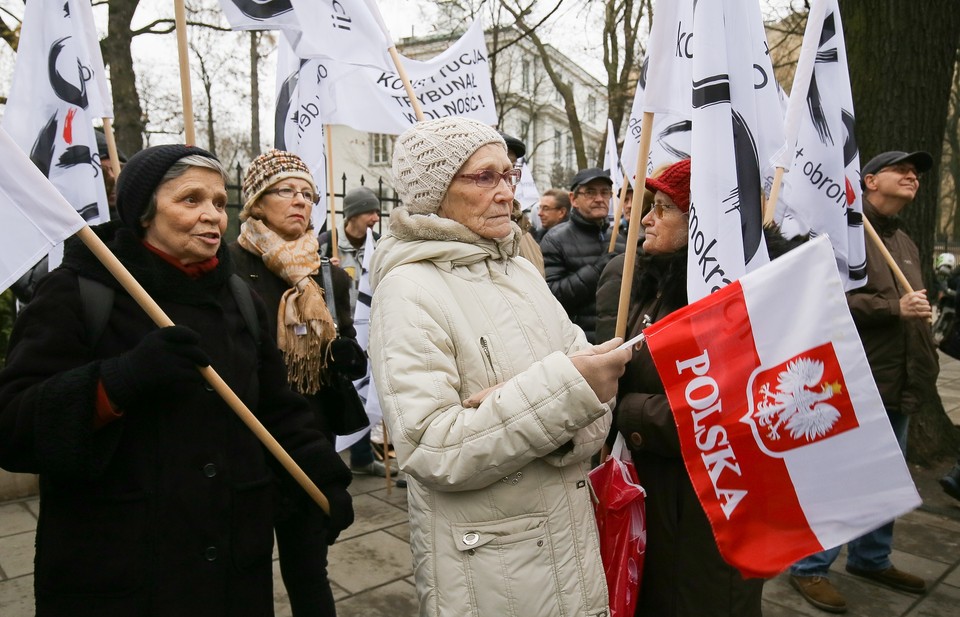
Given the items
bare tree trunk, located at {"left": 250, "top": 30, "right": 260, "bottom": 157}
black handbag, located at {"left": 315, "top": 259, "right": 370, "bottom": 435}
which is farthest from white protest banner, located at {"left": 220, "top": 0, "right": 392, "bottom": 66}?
bare tree trunk, located at {"left": 250, "top": 30, "right": 260, "bottom": 157}

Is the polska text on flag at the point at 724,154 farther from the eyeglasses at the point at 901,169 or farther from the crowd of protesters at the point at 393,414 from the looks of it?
the eyeglasses at the point at 901,169

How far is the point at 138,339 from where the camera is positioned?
1.91m

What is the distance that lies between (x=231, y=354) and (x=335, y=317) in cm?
154

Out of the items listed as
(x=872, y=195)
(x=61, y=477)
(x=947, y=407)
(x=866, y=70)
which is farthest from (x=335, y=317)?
(x=947, y=407)

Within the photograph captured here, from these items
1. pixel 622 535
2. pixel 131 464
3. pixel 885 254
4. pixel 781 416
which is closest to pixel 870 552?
pixel 885 254

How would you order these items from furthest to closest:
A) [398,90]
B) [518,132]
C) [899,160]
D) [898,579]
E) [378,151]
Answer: [518,132]
[378,151]
[398,90]
[899,160]
[898,579]

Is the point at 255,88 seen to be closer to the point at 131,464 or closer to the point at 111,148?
the point at 111,148

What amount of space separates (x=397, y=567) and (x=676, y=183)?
2750 mm

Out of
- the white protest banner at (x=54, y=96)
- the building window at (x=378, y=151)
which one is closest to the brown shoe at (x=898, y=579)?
the white protest banner at (x=54, y=96)

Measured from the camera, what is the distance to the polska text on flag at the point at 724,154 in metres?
2.14

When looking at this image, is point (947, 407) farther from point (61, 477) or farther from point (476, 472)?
point (61, 477)

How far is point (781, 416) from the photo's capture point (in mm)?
1714

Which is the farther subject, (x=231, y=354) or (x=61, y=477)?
(x=231, y=354)

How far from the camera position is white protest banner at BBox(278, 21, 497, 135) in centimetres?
493
